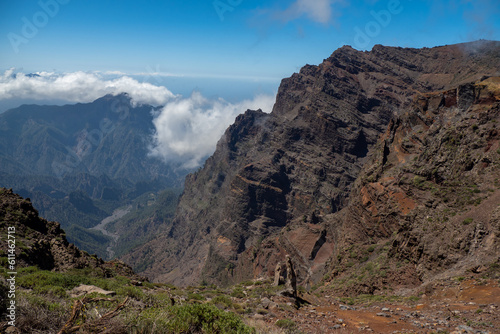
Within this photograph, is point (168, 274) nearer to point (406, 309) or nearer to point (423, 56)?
point (406, 309)

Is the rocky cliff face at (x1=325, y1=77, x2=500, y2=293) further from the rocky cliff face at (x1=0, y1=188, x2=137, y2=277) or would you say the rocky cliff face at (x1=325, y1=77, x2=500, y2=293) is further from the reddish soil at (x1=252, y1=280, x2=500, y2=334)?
the rocky cliff face at (x1=0, y1=188, x2=137, y2=277)

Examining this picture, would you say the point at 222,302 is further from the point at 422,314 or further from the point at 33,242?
the point at 33,242

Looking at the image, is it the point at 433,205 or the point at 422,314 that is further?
the point at 433,205

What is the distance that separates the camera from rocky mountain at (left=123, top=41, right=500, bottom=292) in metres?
26.8

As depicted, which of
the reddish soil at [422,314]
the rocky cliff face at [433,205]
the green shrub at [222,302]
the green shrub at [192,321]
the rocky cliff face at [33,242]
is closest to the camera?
the green shrub at [192,321]

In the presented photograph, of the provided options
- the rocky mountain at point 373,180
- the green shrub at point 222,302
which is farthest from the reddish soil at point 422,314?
→ the rocky mountain at point 373,180

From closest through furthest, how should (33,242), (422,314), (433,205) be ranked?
(422,314), (33,242), (433,205)

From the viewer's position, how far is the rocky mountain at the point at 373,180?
26797 millimetres

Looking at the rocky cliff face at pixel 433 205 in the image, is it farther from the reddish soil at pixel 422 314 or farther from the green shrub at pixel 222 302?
the green shrub at pixel 222 302

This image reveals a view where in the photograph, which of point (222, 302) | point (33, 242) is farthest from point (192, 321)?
point (33, 242)

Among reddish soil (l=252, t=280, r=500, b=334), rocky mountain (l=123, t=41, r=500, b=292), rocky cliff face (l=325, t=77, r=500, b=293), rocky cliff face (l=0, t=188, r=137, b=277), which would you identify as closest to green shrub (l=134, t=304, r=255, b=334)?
reddish soil (l=252, t=280, r=500, b=334)

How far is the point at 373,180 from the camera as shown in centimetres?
4372

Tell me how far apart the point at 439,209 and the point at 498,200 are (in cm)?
474

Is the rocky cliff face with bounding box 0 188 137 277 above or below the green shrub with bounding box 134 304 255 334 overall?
below
